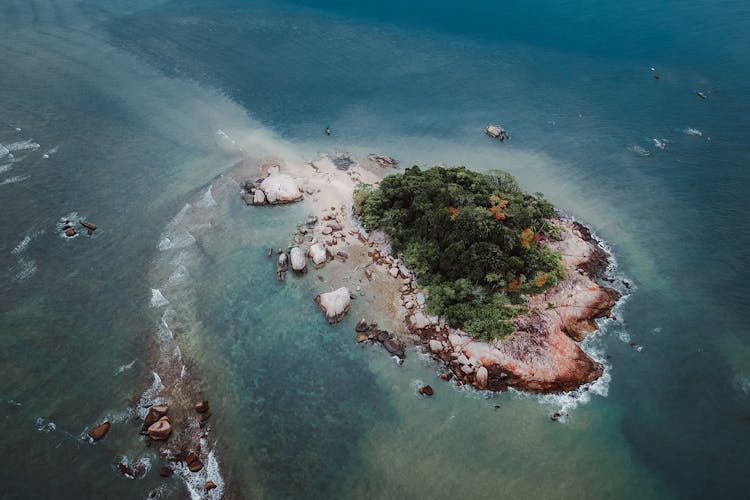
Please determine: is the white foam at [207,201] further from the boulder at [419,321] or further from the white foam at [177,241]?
the boulder at [419,321]

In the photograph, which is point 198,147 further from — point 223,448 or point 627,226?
point 627,226

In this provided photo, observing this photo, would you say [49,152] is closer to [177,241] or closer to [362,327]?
[177,241]

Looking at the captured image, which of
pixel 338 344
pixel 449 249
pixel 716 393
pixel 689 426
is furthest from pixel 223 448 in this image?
pixel 716 393

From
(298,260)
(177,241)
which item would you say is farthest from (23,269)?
(298,260)

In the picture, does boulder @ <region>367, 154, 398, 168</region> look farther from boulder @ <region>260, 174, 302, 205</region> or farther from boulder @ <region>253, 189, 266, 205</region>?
boulder @ <region>253, 189, 266, 205</region>

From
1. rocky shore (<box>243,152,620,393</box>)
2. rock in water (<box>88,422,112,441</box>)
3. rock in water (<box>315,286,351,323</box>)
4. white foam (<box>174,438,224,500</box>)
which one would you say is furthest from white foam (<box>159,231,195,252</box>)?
white foam (<box>174,438,224,500</box>)

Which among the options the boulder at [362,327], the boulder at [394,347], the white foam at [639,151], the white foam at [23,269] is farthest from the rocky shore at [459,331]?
the white foam at [23,269]
